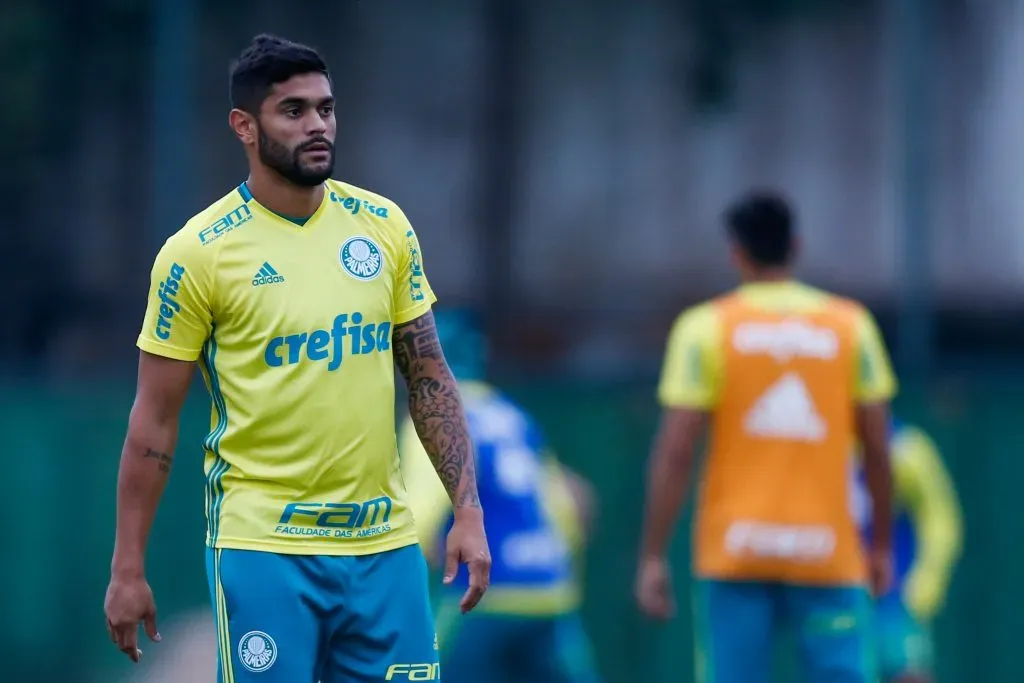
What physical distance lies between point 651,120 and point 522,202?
122 centimetres

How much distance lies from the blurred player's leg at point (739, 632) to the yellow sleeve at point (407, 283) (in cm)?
232

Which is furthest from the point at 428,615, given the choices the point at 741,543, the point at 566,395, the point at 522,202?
the point at 522,202

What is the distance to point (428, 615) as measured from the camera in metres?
4.31

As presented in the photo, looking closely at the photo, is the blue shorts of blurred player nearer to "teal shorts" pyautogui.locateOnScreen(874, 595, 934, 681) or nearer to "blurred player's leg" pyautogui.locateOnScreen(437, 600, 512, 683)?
"blurred player's leg" pyautogui.locateOnScreen(437, 600, 512, 683)

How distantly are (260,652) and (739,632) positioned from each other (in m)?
2.55

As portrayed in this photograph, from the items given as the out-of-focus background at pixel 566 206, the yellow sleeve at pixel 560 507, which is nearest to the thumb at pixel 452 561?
the yellow sleeve at pixel 560 507

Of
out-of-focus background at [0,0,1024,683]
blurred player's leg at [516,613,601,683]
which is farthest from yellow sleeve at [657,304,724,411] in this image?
Result: out-of-focus background at [0,0,1024,683]

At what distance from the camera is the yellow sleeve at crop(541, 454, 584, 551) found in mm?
7325

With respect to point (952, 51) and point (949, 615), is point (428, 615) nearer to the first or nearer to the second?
point (949, 615)

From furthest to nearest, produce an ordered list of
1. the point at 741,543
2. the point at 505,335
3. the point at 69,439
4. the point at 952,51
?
1. the point at 952,51
2. the point at 505,335
3. the point at 69,439
4. the point at 741,543

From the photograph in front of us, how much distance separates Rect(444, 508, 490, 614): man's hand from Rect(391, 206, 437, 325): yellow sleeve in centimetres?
55

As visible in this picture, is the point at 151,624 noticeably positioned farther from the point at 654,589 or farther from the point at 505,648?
the point at 505,648

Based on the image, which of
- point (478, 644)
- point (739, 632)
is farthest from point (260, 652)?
point (478, 644)

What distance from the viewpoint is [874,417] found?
21.0 feet
